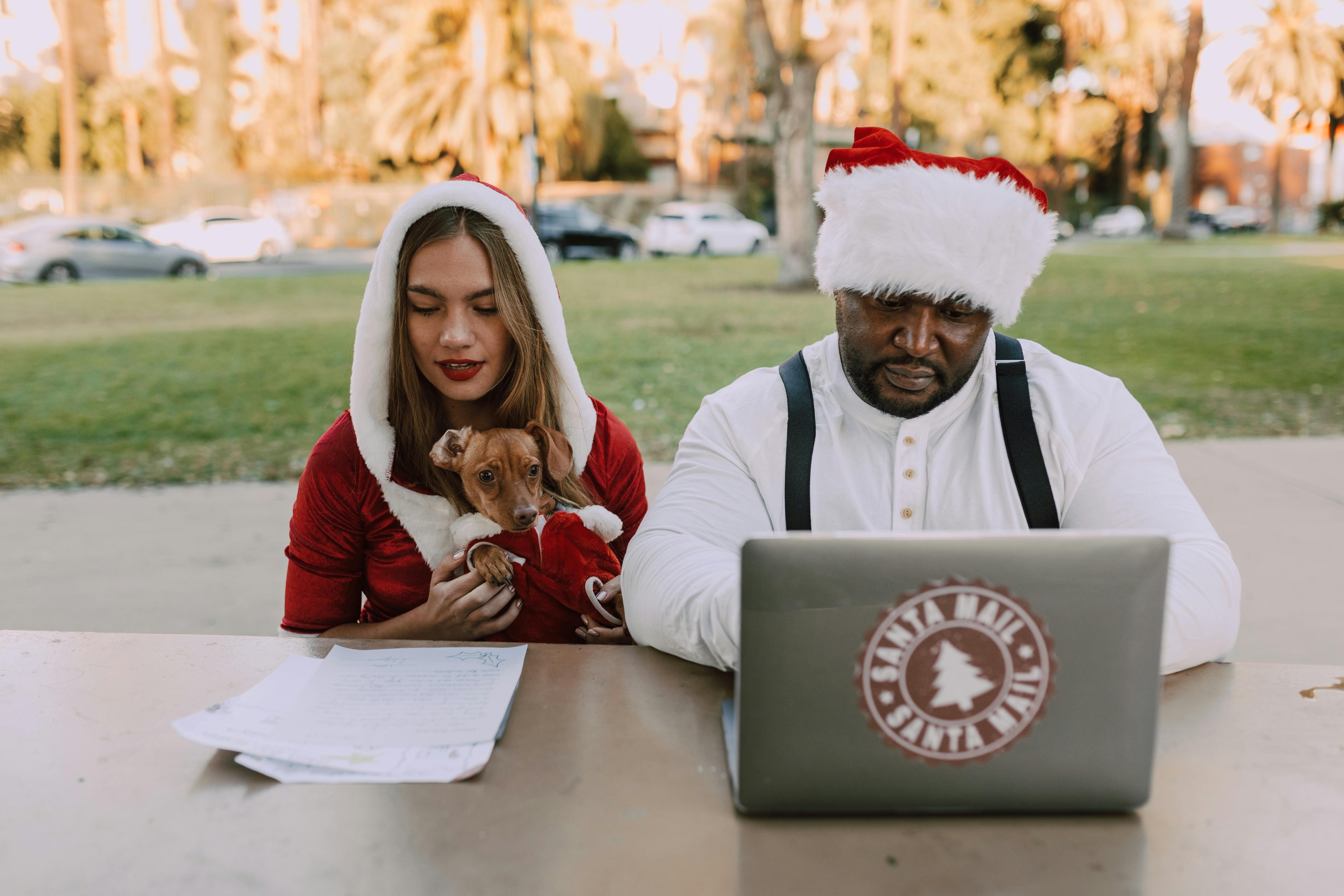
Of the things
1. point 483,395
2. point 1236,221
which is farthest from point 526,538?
point 1236,221

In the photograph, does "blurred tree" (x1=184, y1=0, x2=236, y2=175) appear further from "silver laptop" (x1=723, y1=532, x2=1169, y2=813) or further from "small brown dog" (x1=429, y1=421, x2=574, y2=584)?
"silver laptop" (x1=723, y1=532, x2=1169, y2=813)

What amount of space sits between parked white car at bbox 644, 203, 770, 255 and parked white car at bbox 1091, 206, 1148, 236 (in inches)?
761

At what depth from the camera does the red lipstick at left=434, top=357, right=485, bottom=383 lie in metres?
1.98

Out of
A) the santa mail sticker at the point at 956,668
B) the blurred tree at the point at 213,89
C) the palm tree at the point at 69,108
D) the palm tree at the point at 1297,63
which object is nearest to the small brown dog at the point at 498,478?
the santa mail sticker at the point at 956,668

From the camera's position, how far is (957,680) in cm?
103

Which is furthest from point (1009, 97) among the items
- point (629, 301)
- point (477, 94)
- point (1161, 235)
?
point (629, 301)

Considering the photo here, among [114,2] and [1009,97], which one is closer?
[1009,97]

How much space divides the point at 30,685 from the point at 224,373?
7.84 meters

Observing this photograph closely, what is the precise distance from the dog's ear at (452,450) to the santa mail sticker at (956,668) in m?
1.14

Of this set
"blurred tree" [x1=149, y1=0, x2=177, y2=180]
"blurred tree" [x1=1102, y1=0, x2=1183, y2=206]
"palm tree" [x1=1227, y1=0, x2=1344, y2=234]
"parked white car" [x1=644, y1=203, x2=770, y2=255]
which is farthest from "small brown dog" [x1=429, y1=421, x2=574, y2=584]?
"palm tree" [x1=1227, y1=0, x2=1344, y2=234]

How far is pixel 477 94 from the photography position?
2659cm

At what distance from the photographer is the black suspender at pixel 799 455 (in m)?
1.86

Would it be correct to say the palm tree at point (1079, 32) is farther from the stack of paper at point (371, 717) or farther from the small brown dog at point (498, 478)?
the stack of paper at point (371, 717)

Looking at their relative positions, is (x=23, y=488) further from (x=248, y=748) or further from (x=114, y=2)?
(x=114, y=2)
